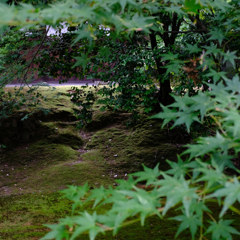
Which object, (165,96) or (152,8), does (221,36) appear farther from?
(165,96)

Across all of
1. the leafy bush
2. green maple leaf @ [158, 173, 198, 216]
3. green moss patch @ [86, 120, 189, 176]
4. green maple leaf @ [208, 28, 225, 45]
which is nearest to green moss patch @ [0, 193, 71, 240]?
green moss patch @ [86, 120, 189, 176]

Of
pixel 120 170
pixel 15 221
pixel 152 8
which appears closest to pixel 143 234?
pixel 15 221

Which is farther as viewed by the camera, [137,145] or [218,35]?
[137,145]

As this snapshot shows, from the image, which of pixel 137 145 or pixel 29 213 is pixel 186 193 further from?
pixel 137 145

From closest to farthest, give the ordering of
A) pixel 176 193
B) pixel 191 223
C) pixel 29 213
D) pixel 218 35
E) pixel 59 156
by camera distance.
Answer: pixel 176 193 → pixel 191 223 → pixel 218 35 → pixel 29 213 → pixel 59 156

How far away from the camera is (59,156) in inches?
281

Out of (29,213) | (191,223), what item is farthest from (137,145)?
(191,223)

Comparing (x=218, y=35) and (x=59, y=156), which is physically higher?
(x=218, y=35)

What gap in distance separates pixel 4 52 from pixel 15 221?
10.7 ft

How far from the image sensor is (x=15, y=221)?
3.97 m

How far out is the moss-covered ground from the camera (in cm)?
436

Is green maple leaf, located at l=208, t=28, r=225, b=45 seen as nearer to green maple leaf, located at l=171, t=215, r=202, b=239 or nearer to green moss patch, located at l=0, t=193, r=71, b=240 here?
green maple leaf, located at l=171, t=215, r=202, b=239

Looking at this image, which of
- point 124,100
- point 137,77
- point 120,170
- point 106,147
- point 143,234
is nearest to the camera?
point 143,234

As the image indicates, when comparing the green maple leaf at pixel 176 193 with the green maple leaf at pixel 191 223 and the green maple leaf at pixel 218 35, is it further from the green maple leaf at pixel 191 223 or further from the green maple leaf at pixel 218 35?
the green maple leaf at pixel 218 35
